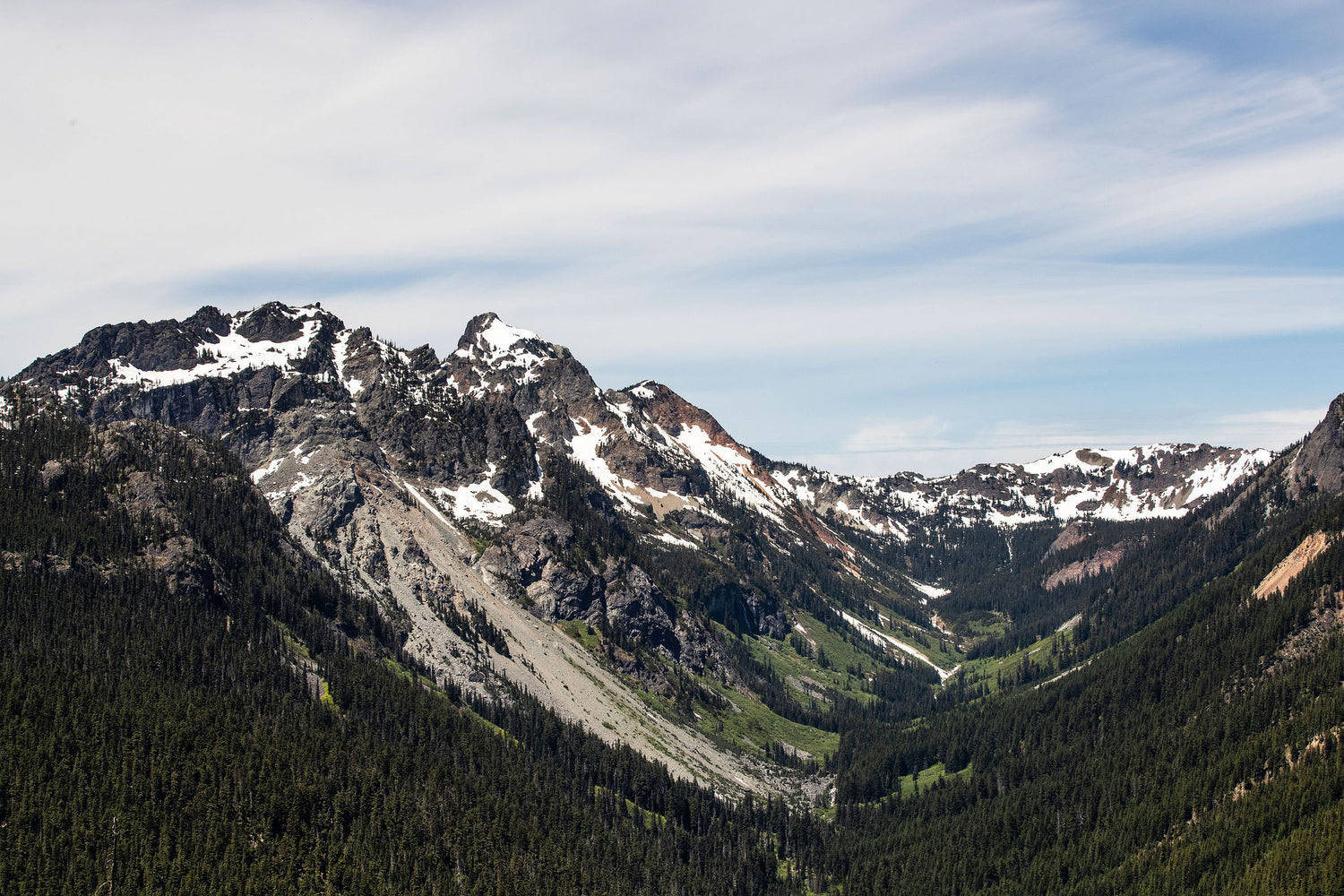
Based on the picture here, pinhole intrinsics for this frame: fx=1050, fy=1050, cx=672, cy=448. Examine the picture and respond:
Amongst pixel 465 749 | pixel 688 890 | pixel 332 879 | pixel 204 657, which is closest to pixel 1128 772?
pixel 688 890

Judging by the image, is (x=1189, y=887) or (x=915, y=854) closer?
(x=1189, y=887)

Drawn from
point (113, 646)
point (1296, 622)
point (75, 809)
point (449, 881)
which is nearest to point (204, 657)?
point (113, 646)

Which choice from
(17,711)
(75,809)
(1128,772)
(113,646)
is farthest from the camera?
(1128,772)

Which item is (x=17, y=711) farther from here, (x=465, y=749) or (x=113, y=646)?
(x=465, y=749)

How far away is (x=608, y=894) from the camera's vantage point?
15200 centimetres

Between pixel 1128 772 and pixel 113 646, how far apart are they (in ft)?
567

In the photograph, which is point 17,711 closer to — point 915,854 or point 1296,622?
point 915,854

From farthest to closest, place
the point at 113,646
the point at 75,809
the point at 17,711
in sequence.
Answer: the point at 113,646 → the point at 17,711 → the point at 75,809

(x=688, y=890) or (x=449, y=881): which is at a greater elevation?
(x=449, y=881)

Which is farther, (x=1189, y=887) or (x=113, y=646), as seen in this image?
(x=113, y=646)

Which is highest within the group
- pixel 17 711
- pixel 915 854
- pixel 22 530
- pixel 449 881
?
pixel 22 530

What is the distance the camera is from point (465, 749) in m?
187

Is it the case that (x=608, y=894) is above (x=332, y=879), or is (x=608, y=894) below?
below

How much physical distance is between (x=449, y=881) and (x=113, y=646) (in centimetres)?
6978
